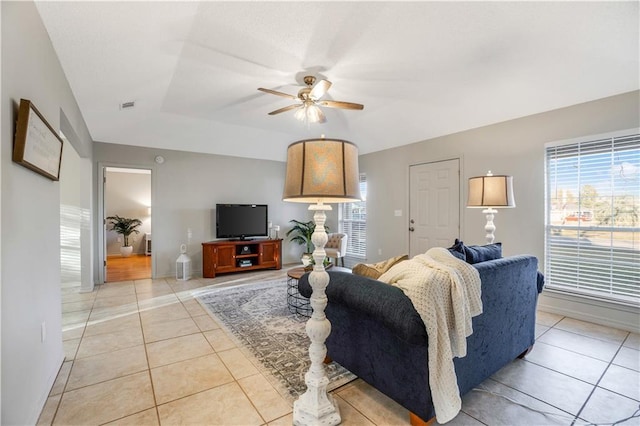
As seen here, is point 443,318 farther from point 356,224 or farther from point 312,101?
point 356,224

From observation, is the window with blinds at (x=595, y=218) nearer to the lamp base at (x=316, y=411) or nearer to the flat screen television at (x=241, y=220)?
the lamp base at (x=316, y=411)

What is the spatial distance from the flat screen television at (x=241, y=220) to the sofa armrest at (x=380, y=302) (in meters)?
4.03

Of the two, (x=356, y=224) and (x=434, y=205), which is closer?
(x=434, y=205)

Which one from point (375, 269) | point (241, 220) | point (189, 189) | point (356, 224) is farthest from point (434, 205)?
point (189, 189)

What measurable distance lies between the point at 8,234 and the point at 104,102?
279cm

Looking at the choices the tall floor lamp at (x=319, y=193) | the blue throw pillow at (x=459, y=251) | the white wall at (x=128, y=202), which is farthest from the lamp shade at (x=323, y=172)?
the white wall at (x=128, y=202)

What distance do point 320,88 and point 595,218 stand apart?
3.31 meters

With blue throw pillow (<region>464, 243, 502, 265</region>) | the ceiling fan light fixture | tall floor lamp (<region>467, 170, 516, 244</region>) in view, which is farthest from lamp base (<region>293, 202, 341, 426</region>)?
tall floor lamp (<region>467, 170, 516, 244</region>)

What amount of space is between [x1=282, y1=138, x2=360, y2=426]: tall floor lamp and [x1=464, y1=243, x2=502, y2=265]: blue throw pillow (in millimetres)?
1010

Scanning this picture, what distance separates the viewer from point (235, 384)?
203cm

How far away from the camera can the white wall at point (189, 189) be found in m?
5.05

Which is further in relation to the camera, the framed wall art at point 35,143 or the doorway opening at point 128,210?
the doorway opening at point 128,210

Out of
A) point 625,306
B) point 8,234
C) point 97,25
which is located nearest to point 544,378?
point 625,306

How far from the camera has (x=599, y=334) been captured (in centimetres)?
292
